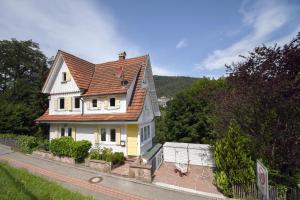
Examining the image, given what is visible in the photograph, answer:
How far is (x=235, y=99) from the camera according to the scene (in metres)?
10.3

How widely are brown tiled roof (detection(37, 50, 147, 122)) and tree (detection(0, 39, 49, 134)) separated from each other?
558cm

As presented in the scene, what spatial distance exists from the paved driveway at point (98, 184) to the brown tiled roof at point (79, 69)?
27.3 feet

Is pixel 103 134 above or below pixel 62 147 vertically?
above

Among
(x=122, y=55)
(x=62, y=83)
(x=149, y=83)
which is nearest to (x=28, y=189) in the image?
(x=62, y=83)

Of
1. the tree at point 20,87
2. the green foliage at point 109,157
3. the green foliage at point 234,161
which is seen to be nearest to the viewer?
the green foliage at point 234,161

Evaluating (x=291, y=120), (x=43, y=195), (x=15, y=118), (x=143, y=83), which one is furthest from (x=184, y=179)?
(x=15, y=118)

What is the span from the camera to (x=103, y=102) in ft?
60.2

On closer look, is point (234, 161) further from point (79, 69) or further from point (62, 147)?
point (79, 69)

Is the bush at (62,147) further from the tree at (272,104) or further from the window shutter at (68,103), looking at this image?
the tree at (272,104)

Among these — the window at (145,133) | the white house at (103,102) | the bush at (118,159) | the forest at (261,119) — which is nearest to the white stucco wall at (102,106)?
the white house at (103,102)

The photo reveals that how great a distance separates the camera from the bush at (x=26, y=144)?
18812mm

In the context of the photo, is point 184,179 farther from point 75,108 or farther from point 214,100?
point 75,108

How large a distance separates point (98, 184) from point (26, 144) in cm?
1188

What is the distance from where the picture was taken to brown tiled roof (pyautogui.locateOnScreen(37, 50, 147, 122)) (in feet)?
55.5
